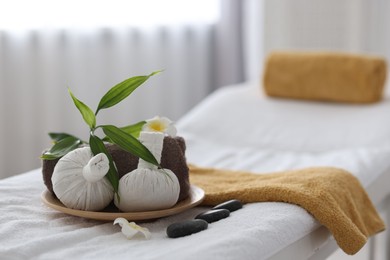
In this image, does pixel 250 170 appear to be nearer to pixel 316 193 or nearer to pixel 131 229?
pixel 316 193

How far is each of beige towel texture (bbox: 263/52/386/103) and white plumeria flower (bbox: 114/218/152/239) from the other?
1.22 metres

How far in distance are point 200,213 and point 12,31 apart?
53.2 inches

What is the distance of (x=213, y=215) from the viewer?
1.26 meters

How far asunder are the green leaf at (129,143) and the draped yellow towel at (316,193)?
0.21 m

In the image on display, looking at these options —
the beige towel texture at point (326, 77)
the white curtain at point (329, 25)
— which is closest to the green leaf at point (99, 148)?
the beige towel texture at point (326, 77)

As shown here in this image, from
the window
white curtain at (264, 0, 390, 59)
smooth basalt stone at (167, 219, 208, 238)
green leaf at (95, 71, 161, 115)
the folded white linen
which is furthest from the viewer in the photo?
white curtain at (264, 0, 390, 59)

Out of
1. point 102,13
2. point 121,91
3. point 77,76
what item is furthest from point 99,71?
point 121,91

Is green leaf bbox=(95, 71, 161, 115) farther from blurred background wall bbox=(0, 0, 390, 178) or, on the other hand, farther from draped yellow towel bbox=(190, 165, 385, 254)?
blurred background wall bbox=(0, 0, 390, 178)

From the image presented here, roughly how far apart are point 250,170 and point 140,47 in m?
1.21

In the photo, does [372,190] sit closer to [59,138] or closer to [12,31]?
[59,138]

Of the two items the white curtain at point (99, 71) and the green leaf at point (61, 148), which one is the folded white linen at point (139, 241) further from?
the white curtain at point (99, 71)

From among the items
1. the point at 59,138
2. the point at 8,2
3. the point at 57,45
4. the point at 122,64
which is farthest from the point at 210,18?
the point at 59,138

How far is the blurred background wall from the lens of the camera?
2.45m

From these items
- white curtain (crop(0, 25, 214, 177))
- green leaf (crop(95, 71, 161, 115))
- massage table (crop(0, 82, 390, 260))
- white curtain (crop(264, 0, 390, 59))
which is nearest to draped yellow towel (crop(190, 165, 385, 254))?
massage table (crop(0, 82, 390, 260))
